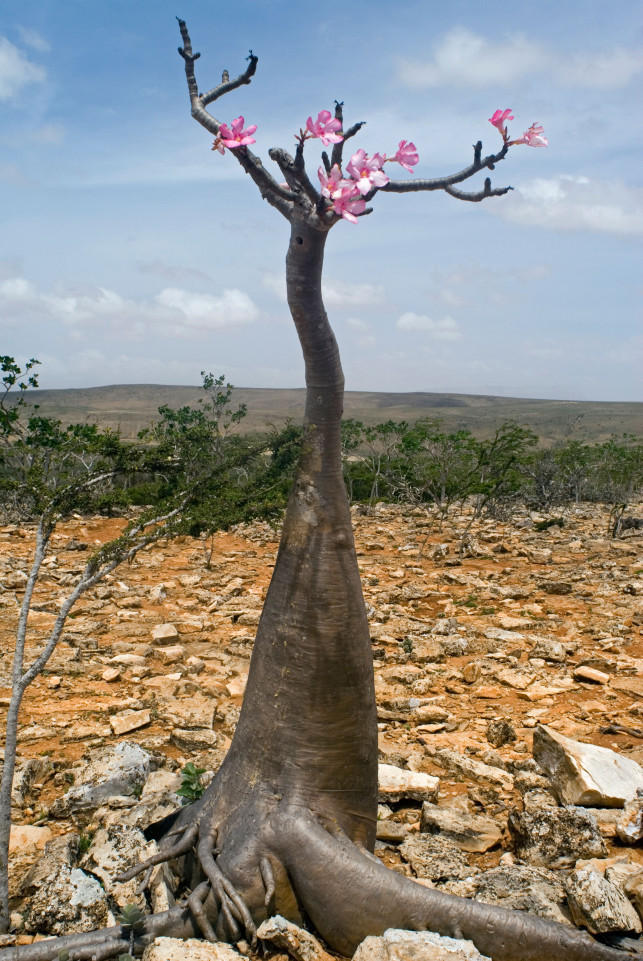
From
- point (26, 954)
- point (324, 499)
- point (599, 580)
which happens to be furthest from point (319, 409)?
point (599, 580)

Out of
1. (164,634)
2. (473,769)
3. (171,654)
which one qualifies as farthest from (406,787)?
(164,634)

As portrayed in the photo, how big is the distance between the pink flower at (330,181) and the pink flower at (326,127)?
0.09 meters

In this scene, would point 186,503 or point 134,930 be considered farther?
point 186,503

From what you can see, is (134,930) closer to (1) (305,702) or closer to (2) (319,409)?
(1) (305,702)

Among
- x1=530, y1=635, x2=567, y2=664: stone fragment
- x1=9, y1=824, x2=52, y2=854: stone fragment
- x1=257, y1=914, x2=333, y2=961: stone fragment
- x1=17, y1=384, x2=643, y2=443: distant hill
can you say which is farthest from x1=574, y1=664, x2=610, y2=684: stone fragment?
x1=17, y1=384, x2=643, y2=443: distant hill

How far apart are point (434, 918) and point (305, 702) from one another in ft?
3.27

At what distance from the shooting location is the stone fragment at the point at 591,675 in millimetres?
6629

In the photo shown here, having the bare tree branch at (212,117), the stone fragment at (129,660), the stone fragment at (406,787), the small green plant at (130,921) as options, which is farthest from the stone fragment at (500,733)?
the bare tree branch at (212,117)

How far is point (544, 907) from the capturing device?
3.05 m

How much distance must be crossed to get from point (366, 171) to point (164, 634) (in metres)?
6.57

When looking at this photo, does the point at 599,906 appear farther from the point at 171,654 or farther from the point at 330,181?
the point at 171,654

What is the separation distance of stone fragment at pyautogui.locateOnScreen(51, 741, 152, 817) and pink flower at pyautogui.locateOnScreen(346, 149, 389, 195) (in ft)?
12.0

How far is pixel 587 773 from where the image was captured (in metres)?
4.07

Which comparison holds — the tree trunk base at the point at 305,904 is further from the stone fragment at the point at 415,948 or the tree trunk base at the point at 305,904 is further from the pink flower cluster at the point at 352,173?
the pink flower cluster at the point at 352,173
